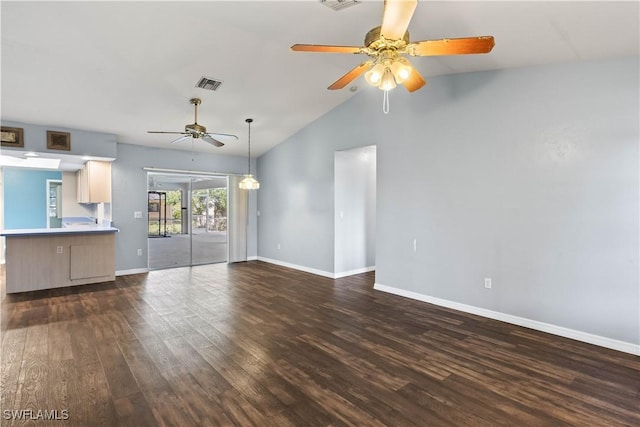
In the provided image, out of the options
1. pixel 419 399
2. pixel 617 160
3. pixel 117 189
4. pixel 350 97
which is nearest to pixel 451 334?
pixel 419 399

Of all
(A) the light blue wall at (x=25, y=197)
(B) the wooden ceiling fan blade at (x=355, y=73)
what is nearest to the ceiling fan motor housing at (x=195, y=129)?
(B) the wooden ceiling fan blade at (x=355, y=73)

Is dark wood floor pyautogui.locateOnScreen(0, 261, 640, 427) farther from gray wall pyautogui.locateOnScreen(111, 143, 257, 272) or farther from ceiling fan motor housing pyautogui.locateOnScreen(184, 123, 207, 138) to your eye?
ceiling fan motor housing pyautogui.locateOnScreen(184, 123, 207, 138)

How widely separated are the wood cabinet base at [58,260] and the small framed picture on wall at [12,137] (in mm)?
1416

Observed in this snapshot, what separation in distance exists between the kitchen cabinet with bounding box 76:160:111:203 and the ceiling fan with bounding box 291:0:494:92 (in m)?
5.42

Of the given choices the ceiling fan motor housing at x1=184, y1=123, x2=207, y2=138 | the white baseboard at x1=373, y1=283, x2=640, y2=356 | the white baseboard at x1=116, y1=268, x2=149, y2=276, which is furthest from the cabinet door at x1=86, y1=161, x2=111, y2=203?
the white baseboard at x1=373, y1=283, x2=640, y2=356

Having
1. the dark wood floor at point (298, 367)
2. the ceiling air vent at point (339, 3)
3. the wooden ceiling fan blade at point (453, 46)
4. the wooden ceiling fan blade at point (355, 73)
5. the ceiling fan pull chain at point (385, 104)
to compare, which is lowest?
the dark wood floor at point (298, 367)

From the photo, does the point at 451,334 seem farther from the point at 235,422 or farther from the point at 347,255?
the point at 347,255

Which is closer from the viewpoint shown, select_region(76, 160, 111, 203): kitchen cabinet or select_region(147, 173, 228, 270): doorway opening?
select_region(76, 160, 111, 203): kitchen cabinet

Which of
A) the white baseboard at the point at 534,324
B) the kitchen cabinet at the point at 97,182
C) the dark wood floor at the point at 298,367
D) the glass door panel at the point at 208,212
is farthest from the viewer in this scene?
the glass door panel at the point at 208,212

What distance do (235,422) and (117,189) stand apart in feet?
18.7

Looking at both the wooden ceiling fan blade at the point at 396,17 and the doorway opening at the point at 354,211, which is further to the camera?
the doorway opening at the point at 354,211

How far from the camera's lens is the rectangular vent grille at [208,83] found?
4223 mm

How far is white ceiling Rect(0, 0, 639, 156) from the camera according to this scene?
2.76 metres

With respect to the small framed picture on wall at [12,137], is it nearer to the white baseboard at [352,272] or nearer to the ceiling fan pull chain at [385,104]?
the white baseboard at [352,272]
